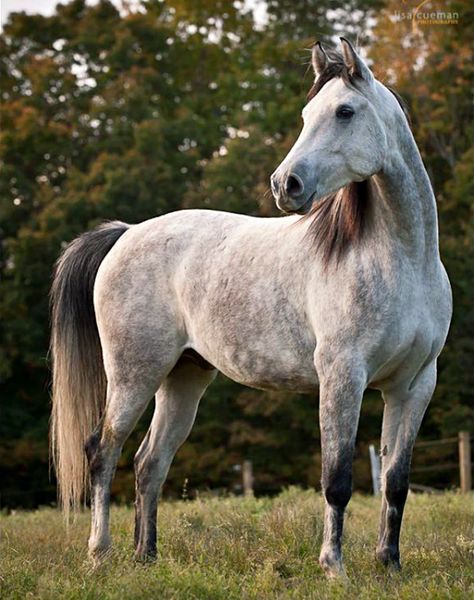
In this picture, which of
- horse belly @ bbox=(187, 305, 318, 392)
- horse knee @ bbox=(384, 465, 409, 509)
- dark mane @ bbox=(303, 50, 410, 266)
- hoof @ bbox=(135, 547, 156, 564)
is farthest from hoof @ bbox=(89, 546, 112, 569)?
dark mane @ bbox=(303, 50, 410, 266)

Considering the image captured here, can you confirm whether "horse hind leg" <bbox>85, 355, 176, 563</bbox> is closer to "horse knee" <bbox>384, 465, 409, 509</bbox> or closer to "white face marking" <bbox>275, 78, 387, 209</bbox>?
"horse knee" <bbox>384, 465, 409, 509</bbox>

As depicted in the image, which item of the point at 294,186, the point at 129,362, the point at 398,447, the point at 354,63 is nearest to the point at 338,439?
the point at 398,447

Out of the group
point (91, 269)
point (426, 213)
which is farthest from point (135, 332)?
point (426, 213)

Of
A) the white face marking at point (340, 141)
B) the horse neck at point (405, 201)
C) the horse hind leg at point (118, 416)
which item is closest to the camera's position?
the white face marking at point (340, 141)

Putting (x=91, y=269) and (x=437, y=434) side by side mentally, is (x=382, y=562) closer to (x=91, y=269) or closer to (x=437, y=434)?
(x=91, y=269)

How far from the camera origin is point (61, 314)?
21.4 feet

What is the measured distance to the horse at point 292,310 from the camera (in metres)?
4.84

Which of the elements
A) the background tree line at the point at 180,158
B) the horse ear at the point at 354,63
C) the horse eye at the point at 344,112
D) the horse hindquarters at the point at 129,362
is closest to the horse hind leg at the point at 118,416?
the horse hindquarters at the point at 129,362

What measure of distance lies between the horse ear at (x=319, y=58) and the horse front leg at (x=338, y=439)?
5.05ft

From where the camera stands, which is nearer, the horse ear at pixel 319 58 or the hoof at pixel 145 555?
the horse ear at pixel 319 58

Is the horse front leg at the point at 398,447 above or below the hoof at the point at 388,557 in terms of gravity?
above

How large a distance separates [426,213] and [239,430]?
54.6 ft

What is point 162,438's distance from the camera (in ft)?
20.4

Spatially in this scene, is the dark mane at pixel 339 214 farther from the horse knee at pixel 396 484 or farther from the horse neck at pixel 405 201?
the horse knee at pixel 396 484
